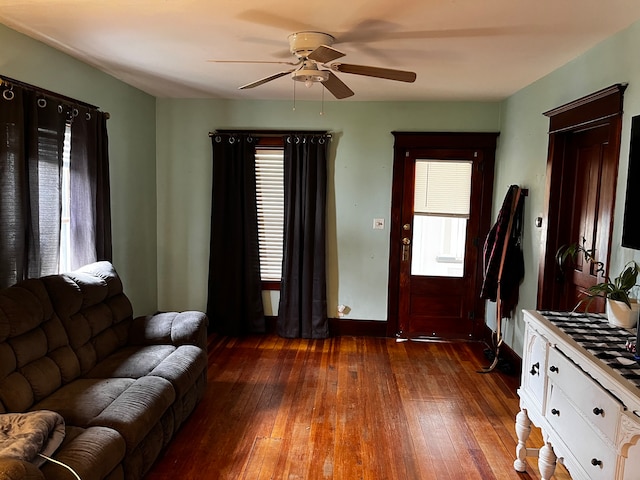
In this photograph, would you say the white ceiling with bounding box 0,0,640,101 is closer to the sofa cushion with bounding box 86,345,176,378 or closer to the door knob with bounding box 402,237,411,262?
the door knob with bounding box 402,237,411,262

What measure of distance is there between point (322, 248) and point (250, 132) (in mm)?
1422

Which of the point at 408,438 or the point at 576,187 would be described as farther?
the point at 576,187

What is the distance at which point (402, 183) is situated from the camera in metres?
4.55

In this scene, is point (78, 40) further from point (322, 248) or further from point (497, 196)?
point (497, 196)

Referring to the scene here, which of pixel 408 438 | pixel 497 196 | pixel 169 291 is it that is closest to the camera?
pixel 408 438

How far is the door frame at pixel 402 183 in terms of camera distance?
4.45 meters

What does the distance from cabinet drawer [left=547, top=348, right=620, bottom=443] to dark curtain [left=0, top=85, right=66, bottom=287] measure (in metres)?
2.97

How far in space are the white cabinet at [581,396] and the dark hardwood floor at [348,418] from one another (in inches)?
18.1

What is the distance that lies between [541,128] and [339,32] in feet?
6.23

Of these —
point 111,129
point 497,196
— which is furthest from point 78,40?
Answer: point 497,196

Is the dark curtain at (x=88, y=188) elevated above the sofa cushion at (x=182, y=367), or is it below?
above

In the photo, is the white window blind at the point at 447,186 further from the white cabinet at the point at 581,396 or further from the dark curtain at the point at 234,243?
the white cabinet at the point at 581,396

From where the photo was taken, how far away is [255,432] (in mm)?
2809

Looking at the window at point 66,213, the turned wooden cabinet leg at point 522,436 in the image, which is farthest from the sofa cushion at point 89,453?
the turned wooden cabinet leg at point 522,436
